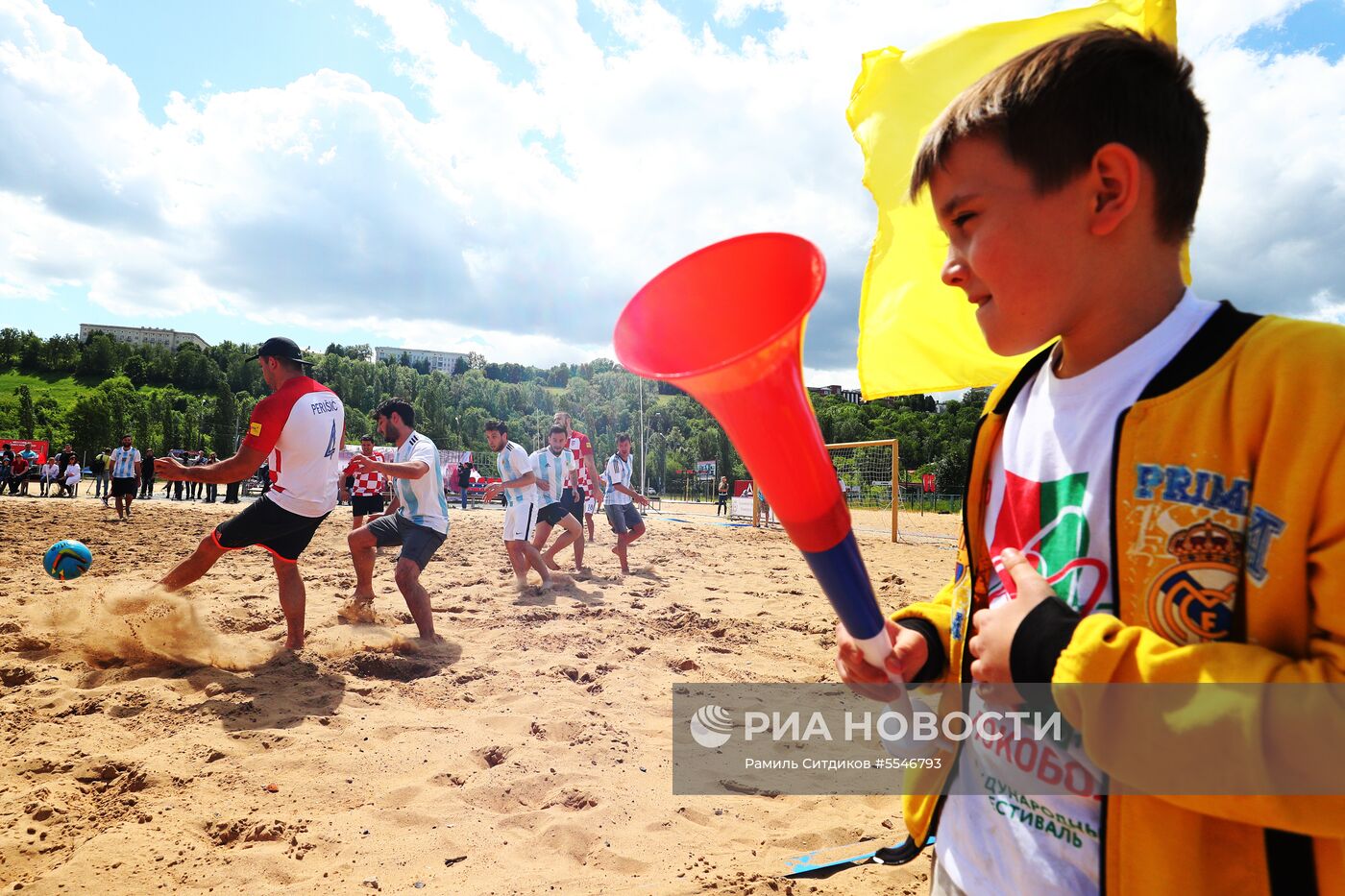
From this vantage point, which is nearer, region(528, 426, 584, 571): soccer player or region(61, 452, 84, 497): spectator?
region(528, 426, 584, 571): soccer player

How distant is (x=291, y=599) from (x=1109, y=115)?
228 inches

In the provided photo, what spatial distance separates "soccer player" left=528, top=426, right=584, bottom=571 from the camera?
30.7 feet

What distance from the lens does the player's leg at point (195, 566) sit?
201 inches

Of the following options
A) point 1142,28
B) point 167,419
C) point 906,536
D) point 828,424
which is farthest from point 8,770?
point 167,419

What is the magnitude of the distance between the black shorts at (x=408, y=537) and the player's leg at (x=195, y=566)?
1361mm

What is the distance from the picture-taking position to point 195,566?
16.9 ft

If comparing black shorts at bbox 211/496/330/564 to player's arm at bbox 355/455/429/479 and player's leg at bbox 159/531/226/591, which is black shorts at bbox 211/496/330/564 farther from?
player's arm at bbox 355/455/429/479

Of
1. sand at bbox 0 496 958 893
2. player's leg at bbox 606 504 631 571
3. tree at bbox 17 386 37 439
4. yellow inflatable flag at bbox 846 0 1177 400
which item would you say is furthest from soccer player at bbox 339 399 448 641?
tree at bbox 17 386 37 439

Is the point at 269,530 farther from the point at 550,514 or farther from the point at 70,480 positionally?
the point at 70,480

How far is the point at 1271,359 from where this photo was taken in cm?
89

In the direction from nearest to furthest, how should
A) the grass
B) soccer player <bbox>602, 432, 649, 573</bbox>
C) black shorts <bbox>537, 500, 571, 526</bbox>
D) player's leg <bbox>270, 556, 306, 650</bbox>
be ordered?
1. player's leg <bbox>270, 556, 306, 650</bbox>
2. black shorts <bbox>537, 500, 571, 526</bbox>
3. soccer player <bbox>602, 432, 649, 573</bbox>
4. the grass

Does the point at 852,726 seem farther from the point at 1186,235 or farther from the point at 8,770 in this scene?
the point at 8,770

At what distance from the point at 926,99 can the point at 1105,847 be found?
229 centimetres

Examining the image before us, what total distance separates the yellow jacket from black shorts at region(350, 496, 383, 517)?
11.8 metres
